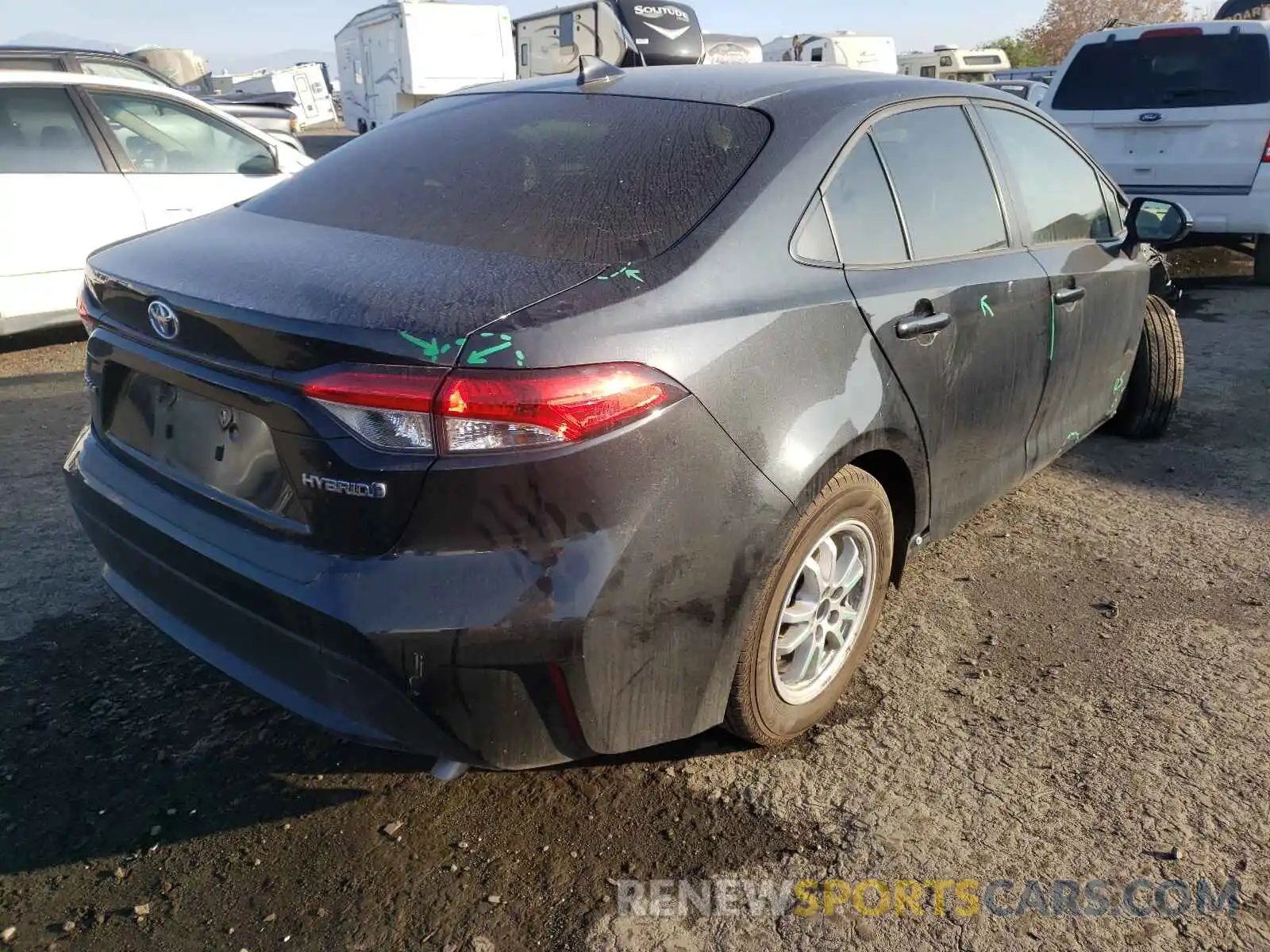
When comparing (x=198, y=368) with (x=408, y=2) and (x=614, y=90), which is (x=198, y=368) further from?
(x=408, y=2)

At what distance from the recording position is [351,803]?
2.37m

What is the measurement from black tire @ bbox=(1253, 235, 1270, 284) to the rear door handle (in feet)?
22.0

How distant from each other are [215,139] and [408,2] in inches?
579

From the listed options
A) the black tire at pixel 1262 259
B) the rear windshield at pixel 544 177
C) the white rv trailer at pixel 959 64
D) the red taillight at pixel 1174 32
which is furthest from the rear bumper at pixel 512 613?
the white rv trailer at pixel 959 64

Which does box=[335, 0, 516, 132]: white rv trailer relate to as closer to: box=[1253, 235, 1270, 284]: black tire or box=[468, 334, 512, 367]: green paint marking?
box=[1253, 235, 1270, 284]: black tire

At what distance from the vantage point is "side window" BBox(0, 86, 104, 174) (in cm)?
572

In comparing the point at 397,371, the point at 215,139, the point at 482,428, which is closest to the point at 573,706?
the point at 482,428

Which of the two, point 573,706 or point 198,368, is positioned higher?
point 198,368

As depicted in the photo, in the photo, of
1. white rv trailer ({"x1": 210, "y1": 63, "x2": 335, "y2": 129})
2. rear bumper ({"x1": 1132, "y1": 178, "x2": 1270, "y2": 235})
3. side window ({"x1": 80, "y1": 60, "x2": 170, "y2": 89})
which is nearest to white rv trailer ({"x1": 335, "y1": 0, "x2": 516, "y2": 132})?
side window ({"x1": 80, "y1": 60, "x2": 170, "y2": 89})

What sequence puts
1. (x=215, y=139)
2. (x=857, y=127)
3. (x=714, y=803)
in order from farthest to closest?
(x=215, y=139) < (x=857, y=127) < (x=714, y=803)

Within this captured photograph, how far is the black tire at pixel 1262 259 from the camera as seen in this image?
7.89 meters

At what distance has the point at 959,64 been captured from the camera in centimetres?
2292

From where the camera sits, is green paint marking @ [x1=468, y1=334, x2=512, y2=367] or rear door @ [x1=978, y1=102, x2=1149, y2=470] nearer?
green paint marking @ [x1=468, y1=334, x2=512, y2=367]

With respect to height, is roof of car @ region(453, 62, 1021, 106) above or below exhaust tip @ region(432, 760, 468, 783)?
above
